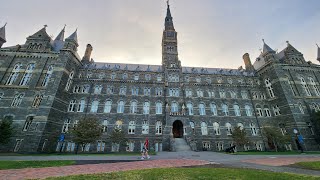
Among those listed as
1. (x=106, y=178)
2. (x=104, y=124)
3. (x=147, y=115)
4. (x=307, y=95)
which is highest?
(x=307, y=95)

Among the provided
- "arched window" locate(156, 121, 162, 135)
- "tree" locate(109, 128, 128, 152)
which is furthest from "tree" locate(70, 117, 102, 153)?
"arched window" locate(156, 121, 162, 135)

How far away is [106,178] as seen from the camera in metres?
7.46

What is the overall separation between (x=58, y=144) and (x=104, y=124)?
8087 millimetres

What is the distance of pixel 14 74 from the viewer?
2952 cm

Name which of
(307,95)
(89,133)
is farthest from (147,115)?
(307,95)

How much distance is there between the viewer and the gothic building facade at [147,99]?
27.3 m

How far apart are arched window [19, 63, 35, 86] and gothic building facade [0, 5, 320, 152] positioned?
0.52ft

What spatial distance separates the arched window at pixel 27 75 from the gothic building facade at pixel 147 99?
0.16 metres

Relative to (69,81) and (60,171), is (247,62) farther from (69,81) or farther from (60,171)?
(60,171)

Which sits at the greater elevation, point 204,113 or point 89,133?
point 204,113

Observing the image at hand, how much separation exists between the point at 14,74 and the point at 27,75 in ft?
7.66

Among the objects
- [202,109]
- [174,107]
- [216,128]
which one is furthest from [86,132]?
[216,128]

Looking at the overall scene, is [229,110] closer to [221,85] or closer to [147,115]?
[221,85]

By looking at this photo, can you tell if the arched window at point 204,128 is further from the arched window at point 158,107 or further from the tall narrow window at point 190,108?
the arched window at point 158,107
